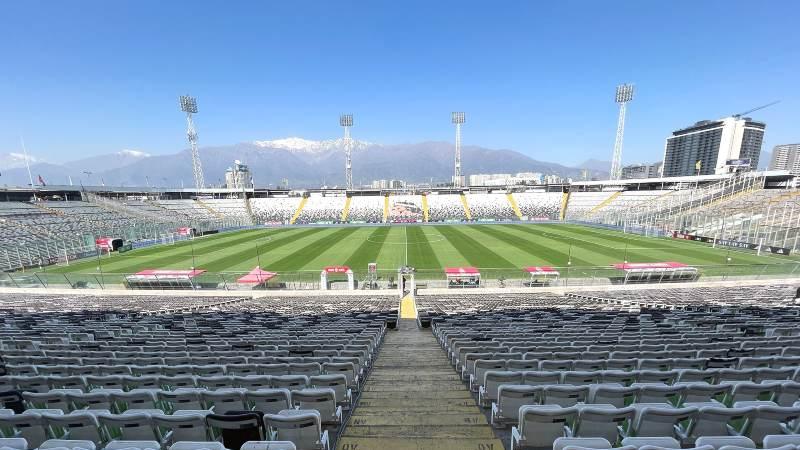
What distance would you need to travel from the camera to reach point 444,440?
4.24m

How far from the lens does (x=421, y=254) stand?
4119 centimetres

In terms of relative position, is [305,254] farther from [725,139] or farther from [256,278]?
[725,139]

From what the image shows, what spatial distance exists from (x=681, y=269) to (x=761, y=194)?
5237 centimetres

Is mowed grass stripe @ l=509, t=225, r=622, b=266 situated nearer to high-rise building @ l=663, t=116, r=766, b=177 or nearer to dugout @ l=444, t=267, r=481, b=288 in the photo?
dugout @ l=444, t=267, r=481, b=288

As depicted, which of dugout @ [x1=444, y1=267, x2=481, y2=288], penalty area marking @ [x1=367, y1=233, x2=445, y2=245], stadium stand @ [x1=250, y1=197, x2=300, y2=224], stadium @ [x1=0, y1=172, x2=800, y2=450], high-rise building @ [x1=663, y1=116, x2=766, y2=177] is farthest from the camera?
high-rise building @ [x1=663, y1=116, x2=766, y2=177]

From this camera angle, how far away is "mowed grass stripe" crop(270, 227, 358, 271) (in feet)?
118

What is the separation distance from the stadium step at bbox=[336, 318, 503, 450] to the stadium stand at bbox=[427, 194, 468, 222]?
75.0 meters

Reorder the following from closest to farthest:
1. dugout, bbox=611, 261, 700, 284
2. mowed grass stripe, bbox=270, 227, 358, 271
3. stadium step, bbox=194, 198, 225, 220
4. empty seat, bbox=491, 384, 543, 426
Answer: empty seat, bbox=491, 384, 543, 426 < dugout, bbox=611, 261, 700, 284 < mowed grass stripe, bbox=270, 227, 358, 271 < stadium step, bbox=194, 198, 225, 220

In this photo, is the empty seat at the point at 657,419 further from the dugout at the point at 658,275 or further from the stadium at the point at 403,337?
the dugout at the point at 658,275

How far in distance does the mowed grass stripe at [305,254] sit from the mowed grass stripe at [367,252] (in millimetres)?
4874

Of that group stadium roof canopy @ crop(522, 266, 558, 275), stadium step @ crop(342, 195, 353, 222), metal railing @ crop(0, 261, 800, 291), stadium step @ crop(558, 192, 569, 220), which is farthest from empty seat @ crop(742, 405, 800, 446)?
stadium step @ crop(558, 192, 569, 220)

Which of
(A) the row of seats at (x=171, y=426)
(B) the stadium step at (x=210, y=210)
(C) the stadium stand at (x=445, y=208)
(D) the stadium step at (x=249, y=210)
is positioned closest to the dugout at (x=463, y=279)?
(A) the row of seats at (x=171, y=426)

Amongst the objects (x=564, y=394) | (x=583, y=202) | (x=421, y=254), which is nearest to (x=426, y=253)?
(x=421, y=254)

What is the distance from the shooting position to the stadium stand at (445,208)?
83688 millimetres
